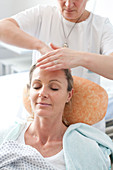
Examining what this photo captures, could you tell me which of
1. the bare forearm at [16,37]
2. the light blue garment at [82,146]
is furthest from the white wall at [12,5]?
Answer: the light blue garment at [82,146]

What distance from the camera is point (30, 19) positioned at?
173 cm

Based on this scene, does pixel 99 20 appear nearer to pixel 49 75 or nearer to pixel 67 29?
pixel 67 29

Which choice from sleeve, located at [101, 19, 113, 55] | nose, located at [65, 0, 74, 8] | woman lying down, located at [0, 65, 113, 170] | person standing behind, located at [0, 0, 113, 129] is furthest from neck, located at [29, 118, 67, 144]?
nose, located at [65, 0, 74, 8]

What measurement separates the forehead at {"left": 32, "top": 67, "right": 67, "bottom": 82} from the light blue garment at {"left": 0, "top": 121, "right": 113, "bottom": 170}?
0.30 meters

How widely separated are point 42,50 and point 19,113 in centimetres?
60

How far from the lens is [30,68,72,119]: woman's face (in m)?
1.42

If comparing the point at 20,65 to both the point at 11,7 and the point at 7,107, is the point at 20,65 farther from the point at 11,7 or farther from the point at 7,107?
the point at 7,107

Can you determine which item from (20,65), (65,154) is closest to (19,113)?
(65,154)

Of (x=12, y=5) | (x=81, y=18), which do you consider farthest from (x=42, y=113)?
(x=12, y=5)

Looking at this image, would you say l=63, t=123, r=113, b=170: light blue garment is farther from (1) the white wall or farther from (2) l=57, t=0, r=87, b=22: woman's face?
(1) the white wall

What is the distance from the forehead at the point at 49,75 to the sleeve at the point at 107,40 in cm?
36

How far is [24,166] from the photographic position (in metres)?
1.31

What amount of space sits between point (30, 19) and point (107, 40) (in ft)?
1.65

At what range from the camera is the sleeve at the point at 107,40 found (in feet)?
5.52
